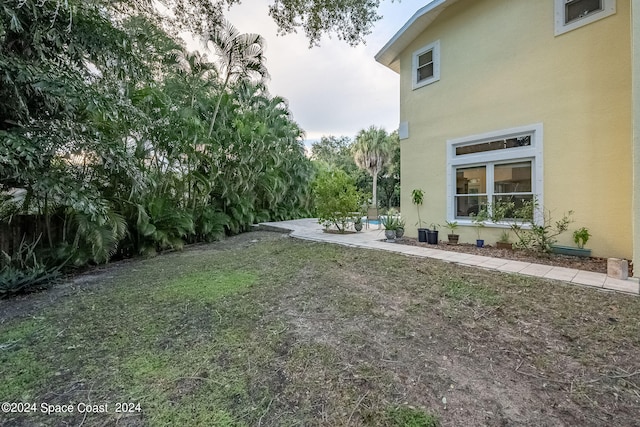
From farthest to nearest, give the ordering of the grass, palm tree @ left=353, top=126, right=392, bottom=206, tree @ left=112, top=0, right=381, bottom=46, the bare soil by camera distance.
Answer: palm tree @ left=353, top=126, right=392, bottom=206 → tree @ left=112, top=0, right=381, bottom=46 → the bare soil → the grass

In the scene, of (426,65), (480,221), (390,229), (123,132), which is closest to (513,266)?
(480,221)

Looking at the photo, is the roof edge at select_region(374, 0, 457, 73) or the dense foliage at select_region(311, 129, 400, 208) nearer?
the roof edge at select_region(374, 0, 457, 73)

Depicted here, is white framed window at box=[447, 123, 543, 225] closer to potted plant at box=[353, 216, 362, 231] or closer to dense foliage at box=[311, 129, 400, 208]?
potted plant at box=[353, 216, 362, 231]

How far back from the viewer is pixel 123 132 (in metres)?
5.54

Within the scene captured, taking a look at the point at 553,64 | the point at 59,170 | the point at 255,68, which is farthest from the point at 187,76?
the point at 553,64

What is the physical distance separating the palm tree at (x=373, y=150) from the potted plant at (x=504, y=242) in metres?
14.2

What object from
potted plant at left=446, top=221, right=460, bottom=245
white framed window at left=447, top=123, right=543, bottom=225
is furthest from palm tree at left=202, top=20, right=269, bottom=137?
potted plant at left=446, top=221, right=460, bottom=245

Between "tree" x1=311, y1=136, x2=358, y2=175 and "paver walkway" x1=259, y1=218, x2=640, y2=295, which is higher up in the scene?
"tree" x1=311, y1=136, x2=358, y2=175

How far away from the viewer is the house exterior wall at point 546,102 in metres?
4.75

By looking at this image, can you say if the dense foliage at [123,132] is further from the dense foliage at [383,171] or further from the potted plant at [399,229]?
the dense foliage at [383,171]

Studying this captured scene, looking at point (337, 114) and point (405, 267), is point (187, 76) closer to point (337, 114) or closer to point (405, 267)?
point (405, 267)

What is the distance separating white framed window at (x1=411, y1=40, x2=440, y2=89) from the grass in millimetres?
5571

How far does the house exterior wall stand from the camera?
187 inches

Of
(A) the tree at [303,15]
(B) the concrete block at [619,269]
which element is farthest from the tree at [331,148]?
(B) the concrete block at [619,269]
